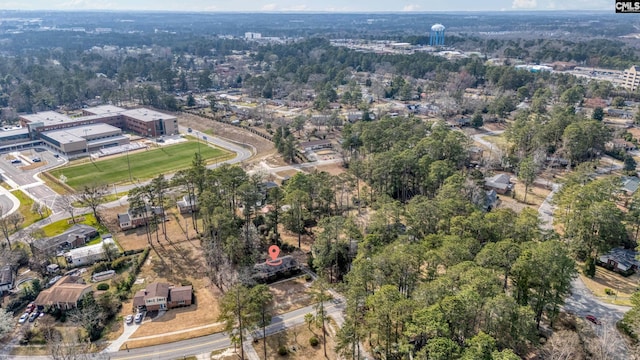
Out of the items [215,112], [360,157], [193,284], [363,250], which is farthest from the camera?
[215,112]

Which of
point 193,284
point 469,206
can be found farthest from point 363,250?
point 193,284

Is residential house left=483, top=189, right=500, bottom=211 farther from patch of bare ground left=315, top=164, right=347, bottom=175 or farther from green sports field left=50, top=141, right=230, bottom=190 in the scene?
green sports field left=50, top=141, right=230, bottom=190

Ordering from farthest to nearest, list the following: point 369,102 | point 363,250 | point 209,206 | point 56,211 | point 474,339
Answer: point 369,102
point 56,211
point 209,206
point 363,250
point 474,339

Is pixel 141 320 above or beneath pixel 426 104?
beneath

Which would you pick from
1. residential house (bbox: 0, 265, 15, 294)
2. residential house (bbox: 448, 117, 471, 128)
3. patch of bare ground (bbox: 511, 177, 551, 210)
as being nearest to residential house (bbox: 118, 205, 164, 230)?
residential house (bbox: 0, 265, 15, 294)

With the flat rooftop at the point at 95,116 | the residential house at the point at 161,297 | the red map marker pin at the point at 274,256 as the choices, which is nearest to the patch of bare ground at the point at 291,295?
the red map marker pin at the point at 274,256

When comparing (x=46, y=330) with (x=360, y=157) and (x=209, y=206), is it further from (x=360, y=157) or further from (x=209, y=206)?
(x=360, y=157)
